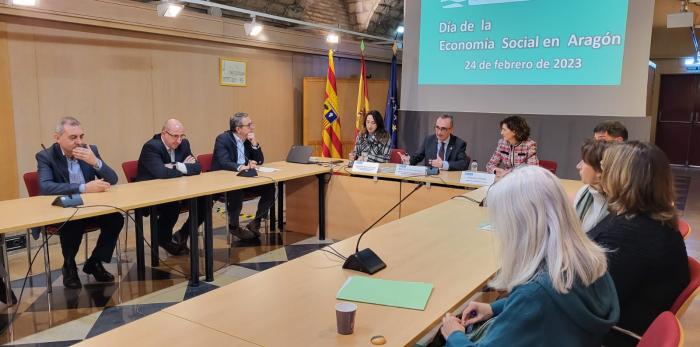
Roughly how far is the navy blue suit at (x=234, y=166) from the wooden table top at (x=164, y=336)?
2981 mm

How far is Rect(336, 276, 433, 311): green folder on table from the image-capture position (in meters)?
1.71

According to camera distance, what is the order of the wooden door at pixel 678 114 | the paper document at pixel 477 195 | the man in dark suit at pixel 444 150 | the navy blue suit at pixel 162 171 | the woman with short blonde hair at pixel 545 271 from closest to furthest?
the woman with short blonde hair at pixel 545 271 → the paper document at pixel 477 195 → the navy blue suit at pixel 162 171 → the man in dark suit at pixel 444 150 → the wooden door at pixel 678 114

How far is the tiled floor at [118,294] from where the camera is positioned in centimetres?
289

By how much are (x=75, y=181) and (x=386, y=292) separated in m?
2.69

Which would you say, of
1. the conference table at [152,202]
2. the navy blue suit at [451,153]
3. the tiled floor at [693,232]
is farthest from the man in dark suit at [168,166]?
the tiled floor at [693,232]

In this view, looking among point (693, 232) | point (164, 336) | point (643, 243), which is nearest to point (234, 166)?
point (164, 336)

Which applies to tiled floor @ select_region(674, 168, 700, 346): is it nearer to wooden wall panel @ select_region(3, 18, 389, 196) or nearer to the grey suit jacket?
the grey suit jacket

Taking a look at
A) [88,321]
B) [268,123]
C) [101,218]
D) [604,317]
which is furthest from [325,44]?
[604,317]

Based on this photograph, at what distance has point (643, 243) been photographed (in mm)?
1698

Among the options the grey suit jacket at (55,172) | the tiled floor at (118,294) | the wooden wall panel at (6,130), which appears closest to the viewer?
the tiled floor at (118,294)

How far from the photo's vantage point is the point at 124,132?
5.16 meters

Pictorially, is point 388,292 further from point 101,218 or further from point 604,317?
point 101,218

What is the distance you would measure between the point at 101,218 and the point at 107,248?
0.71 ft

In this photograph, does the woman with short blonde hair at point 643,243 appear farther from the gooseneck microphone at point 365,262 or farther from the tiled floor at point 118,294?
the tiled floor at point 118,294
